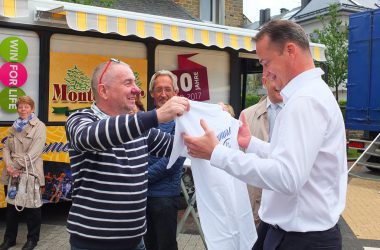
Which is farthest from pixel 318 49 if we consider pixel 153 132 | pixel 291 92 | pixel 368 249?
pixel 291 92

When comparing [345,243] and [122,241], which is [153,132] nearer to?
[122,241]

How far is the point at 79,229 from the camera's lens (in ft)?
7.66

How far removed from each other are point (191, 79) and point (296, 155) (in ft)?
21.0

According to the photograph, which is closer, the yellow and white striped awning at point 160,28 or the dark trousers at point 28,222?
the dark trousers at point 28,222

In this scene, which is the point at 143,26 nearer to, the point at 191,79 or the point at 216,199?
the point at 191,79

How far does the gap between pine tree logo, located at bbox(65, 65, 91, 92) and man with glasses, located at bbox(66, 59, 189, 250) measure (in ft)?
14.2

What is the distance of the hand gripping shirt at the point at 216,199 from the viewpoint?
2.40 metres

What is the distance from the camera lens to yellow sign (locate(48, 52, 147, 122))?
6488 mm

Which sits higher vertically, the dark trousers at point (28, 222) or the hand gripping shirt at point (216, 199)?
the hand gripping shirt at point (216, 199)

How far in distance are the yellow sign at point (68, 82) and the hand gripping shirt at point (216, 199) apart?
4.39 m

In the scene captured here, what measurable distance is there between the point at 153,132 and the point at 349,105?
988cm

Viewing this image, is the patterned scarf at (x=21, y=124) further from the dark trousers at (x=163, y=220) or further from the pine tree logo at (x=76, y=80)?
the dark trousers at (x=163, y=220)

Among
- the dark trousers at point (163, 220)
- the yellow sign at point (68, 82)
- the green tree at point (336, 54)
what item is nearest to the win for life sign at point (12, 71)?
the yellow sign at point (68, 82)

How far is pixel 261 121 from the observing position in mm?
3383
